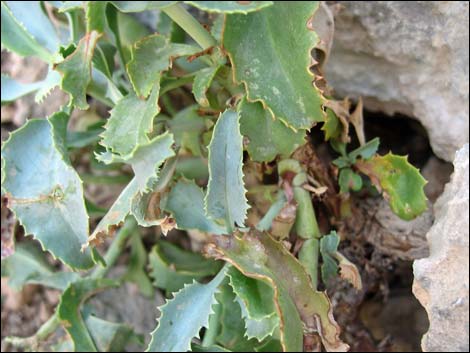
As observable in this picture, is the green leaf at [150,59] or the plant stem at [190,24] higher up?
the plant stem at [190,24]

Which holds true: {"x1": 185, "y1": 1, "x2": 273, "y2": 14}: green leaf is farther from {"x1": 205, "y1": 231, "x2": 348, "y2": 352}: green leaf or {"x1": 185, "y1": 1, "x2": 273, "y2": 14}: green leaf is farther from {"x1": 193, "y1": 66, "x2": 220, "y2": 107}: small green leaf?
{"x1": 205, "y1": 231, "x2": 348, "y2": 352}: green leaf

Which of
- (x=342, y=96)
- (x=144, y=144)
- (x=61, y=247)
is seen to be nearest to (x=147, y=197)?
(x=144, y=144)

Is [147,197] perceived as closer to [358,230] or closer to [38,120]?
[38,120]

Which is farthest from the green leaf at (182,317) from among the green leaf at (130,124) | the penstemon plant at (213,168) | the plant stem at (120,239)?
the plant stem at (120,239)

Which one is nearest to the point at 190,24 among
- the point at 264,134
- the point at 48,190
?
the point at 264,134

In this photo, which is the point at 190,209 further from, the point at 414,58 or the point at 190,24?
the point at 414,58

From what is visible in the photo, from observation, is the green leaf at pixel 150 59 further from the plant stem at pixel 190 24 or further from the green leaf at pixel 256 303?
the green leaf at pixel 256 303

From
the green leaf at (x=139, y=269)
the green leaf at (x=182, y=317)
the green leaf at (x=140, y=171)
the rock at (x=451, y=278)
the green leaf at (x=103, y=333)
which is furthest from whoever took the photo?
the green leaf at (x=139, y=269)
